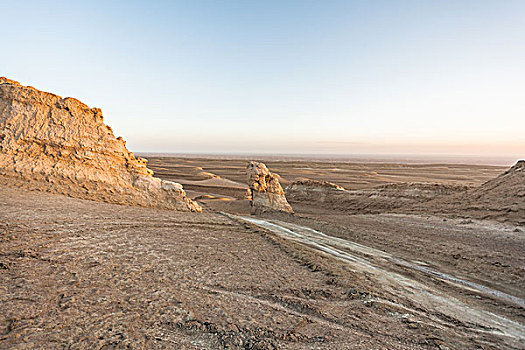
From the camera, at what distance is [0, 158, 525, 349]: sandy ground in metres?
2.95

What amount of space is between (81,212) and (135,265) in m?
3.65

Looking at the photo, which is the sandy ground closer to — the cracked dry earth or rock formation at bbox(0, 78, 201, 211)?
the cracked dry earth

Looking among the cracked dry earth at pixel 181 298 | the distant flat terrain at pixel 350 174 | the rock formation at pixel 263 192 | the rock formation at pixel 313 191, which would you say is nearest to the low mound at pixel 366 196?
the rock formation at pixel 313 191

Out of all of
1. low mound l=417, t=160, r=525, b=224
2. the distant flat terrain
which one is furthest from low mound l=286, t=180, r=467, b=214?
the distant flat terrain

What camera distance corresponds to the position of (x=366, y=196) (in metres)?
19.9

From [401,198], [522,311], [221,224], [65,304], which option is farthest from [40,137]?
[401,198]

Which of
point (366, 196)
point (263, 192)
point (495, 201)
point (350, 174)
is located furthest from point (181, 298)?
point (350, 174)

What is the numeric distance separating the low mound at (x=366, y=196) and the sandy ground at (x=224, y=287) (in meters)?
9.20

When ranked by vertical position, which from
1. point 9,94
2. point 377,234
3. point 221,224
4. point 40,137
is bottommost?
point 377,234

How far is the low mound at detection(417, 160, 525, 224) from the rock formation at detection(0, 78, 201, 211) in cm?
1279

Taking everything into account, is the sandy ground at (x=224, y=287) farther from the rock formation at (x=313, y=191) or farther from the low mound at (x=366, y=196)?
the rock formation at (x=313, y=191)

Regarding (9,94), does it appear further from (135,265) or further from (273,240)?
(273,240)

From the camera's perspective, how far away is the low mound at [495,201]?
10.6 metres

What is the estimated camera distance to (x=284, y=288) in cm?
443
